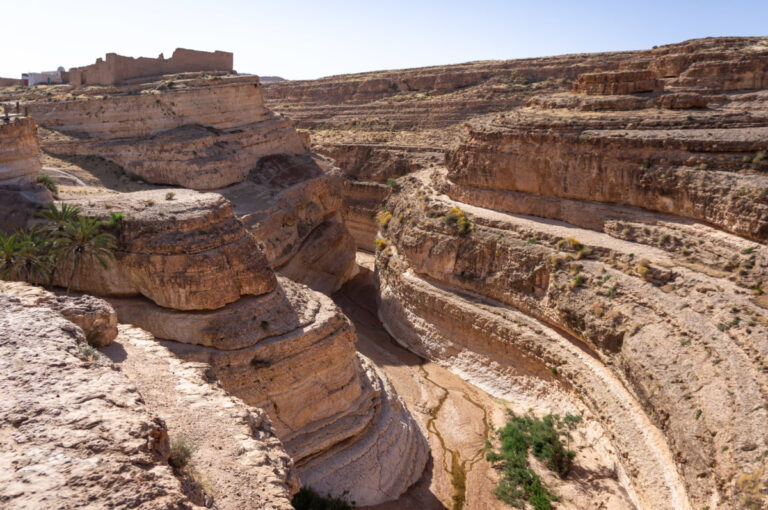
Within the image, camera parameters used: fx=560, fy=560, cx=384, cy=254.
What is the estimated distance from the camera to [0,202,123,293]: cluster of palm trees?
11805 millimetres

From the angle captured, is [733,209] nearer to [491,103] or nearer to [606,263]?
Result: [606,263]

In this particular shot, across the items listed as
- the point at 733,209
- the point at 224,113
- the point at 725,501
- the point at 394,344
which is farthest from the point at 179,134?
the point at 725,501

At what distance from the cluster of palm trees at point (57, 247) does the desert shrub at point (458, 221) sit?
12.7 metres

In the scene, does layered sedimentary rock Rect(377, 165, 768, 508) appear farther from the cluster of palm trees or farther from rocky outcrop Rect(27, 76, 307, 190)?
the cluster of palm trees

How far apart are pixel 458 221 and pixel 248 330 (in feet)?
38.1

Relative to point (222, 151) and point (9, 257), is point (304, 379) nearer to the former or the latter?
point (9, 257)

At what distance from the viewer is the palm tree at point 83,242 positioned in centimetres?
1249

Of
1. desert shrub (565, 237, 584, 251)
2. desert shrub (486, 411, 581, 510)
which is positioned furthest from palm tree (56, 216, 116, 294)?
desert shrub (565, 237, 584, 251)

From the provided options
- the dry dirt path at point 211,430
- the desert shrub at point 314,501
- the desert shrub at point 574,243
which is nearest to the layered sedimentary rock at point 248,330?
the desert shrub at point 314,501

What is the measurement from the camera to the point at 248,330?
513 inches

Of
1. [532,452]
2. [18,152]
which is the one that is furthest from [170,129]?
[532,452]

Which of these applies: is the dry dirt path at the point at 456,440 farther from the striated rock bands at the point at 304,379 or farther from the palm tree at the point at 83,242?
the palm tree at the point at 83,242

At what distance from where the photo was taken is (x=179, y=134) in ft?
83.4

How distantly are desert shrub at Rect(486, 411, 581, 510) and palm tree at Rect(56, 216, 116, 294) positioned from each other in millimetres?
11304
